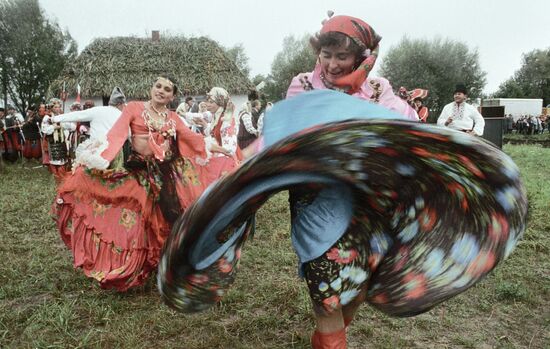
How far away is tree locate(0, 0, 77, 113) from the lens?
29.0m

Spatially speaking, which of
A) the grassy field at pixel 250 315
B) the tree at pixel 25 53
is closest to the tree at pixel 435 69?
the tree at pixel 25 53

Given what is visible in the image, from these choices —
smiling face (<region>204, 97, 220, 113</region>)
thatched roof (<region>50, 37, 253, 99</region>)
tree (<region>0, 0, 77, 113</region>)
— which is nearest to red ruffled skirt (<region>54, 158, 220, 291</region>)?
smiling face (<region>204, 97, 220, 113</region>)

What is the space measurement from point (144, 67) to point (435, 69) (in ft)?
82.0

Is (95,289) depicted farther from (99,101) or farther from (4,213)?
(99,101)

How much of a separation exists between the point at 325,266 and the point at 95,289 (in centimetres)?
223

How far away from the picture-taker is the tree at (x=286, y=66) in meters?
44.1

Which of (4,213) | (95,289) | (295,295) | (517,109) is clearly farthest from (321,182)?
(517,109)

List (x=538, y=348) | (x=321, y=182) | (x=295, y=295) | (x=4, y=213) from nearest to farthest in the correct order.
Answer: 1. (x=321, y=182)
2. (x=538, y=348)
3. (x=295, y=295)
4. (x=4, y=213)

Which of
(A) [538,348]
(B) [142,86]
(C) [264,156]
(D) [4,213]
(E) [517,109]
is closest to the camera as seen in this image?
(C) [264,156]

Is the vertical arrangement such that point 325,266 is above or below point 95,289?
above

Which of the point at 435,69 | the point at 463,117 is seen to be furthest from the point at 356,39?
the point at 435,69

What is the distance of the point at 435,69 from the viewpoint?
125ft

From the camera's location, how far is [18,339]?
107 inches

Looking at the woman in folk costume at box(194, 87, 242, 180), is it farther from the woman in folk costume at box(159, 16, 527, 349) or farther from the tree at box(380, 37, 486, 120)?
the tree at box(380, 37, 486, 120)
